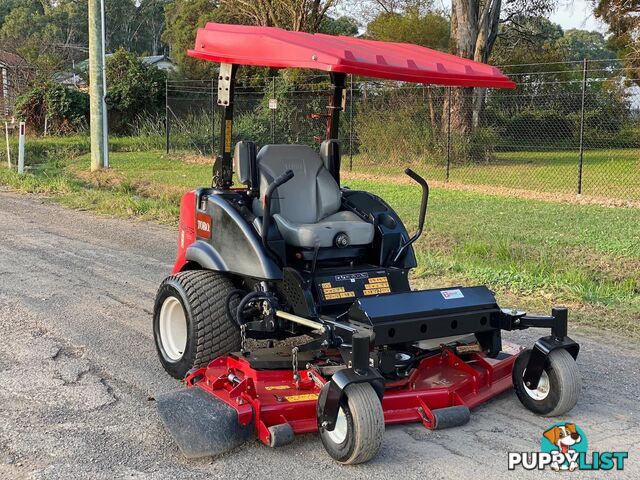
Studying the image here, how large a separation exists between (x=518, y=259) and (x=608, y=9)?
18.9 meters

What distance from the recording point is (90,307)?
6.74 m

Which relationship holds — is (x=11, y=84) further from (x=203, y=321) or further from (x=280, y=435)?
(x=280, y=435)

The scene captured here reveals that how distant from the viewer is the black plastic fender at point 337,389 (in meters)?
3.74

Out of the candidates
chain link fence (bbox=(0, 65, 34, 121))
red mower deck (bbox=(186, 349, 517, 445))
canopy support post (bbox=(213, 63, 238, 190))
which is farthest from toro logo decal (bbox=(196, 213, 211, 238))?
chain link fence (bbox=(0, 65, 34, 121))

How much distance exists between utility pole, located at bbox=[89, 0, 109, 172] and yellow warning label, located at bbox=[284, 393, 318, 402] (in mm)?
14339

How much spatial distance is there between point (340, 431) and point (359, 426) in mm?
218

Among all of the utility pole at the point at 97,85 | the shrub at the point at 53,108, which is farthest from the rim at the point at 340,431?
the shrub at the point at 53,108

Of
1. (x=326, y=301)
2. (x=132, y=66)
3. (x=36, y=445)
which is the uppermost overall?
(x=132, y=66)

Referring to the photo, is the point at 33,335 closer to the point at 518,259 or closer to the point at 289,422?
the point at 289,422

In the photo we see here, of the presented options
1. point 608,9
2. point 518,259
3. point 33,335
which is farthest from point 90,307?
point 608,9

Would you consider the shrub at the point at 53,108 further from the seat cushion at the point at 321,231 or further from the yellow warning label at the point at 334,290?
the yellow warning label at the point at 334,290

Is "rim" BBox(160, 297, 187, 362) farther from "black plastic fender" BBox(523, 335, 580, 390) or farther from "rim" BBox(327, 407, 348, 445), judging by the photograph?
"black plastic fender" BBox(523, 335, 580, 390)

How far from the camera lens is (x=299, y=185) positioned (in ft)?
17.3

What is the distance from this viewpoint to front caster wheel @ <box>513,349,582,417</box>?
4305 millimetres
